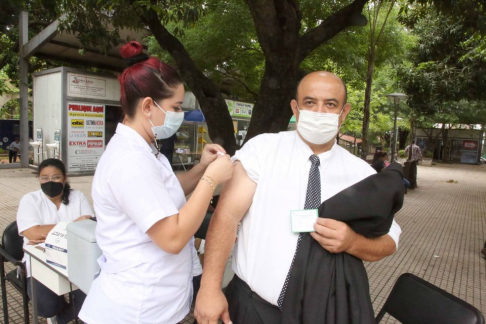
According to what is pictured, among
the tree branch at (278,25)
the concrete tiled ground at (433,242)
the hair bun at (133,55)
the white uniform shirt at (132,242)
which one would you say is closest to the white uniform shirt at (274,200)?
the white uniform shirt at (132,242)

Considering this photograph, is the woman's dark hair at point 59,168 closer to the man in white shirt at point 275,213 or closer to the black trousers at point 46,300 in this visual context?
the black trousers at point 46,300

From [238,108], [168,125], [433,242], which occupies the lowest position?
[433,242]

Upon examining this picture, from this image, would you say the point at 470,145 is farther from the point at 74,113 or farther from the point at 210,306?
the point at 210,306

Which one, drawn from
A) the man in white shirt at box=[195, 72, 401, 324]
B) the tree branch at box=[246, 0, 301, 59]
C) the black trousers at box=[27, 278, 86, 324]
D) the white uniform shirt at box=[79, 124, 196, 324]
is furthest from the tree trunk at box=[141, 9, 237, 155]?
the white uniform shirt at box=[79, 124, 196, 324]

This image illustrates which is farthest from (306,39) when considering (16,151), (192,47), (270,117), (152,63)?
(16,151)

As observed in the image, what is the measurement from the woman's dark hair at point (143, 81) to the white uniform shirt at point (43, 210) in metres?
1.50

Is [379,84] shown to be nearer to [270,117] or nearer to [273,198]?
[270,117]

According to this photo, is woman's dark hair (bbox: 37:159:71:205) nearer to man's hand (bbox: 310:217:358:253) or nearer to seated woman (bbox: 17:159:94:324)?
seated woman (bbox: 17:159:94:324)

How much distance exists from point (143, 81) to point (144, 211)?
20.0 inches

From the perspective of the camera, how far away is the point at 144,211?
123 cm

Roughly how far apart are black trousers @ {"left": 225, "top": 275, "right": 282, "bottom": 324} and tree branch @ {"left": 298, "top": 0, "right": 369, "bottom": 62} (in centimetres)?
323

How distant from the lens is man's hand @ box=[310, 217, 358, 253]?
1.30 m

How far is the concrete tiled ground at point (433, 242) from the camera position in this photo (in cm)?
403

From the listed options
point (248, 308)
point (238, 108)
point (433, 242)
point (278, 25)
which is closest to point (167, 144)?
point (278, 25)
